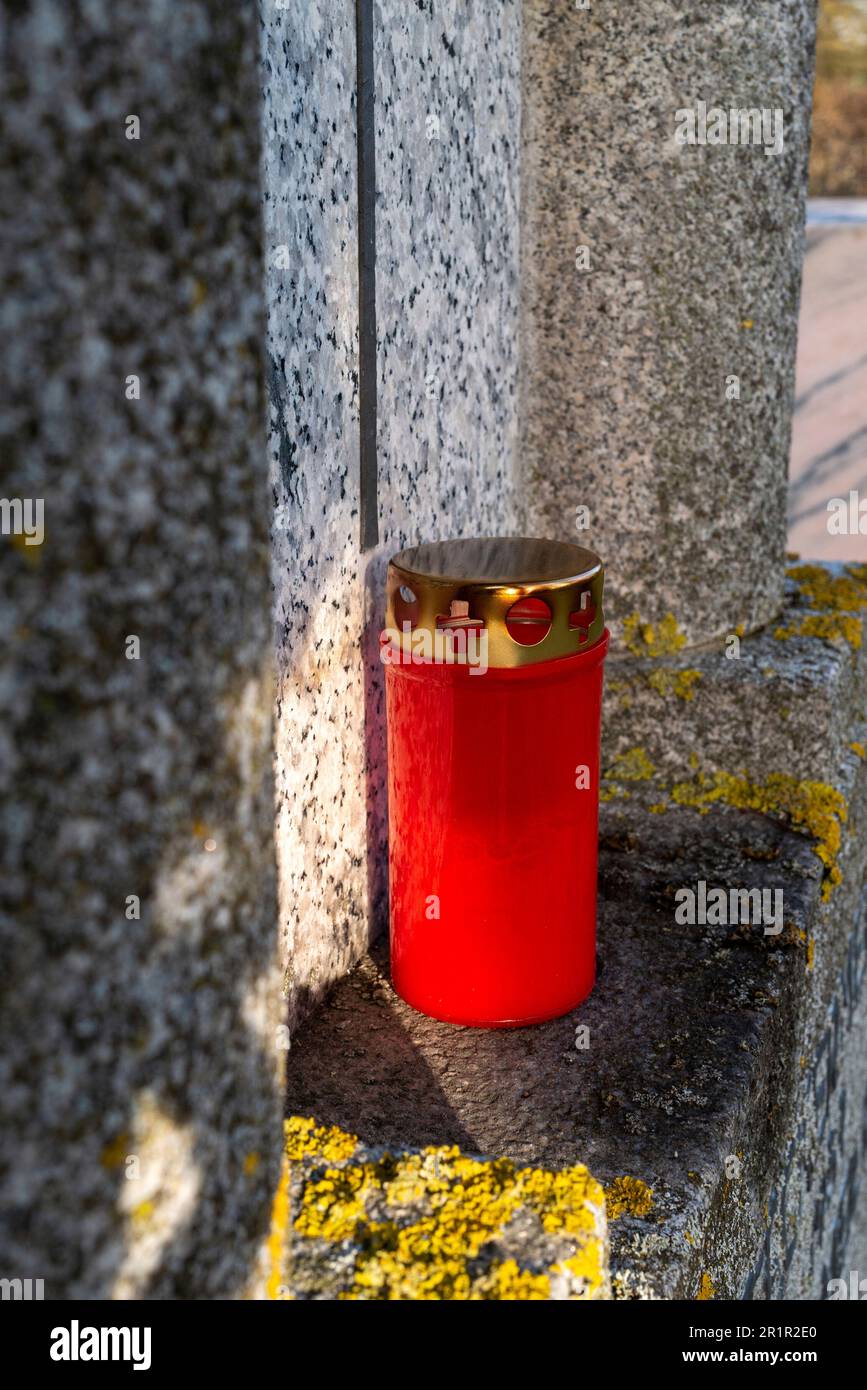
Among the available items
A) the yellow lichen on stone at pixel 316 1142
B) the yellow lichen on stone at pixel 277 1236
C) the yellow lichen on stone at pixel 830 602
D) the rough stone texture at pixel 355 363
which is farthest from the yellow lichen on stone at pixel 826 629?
the yellow lichen on stone at pixel 277 1236

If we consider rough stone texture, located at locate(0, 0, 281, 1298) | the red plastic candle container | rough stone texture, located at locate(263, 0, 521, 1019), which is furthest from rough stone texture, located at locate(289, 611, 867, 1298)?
rough stone texture, located at locate(0, 0, 281, 1298)

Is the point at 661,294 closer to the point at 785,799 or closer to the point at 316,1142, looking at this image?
the point at 785,799

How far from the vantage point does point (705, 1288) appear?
197 cm

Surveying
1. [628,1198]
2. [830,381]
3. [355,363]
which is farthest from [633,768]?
[830,381]

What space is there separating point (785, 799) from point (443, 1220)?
1.97m

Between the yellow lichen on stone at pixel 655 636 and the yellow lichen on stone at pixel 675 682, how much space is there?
68 mm

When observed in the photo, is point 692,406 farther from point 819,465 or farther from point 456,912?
point 819,465

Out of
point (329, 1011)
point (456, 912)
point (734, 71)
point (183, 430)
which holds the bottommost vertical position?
point (329, 1011)

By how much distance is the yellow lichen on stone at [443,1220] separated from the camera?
138cm

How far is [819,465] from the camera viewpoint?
602cm

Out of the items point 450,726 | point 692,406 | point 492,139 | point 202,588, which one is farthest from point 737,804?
point 202,588

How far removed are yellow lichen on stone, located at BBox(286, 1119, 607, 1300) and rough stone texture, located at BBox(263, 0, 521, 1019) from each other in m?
0.78

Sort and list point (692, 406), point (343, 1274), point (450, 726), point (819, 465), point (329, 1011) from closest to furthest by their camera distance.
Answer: point (343, 1274), point (450, 726), point (329, 1011), point (692, 406), point (819, 465)

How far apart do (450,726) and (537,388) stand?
1.26 metres
